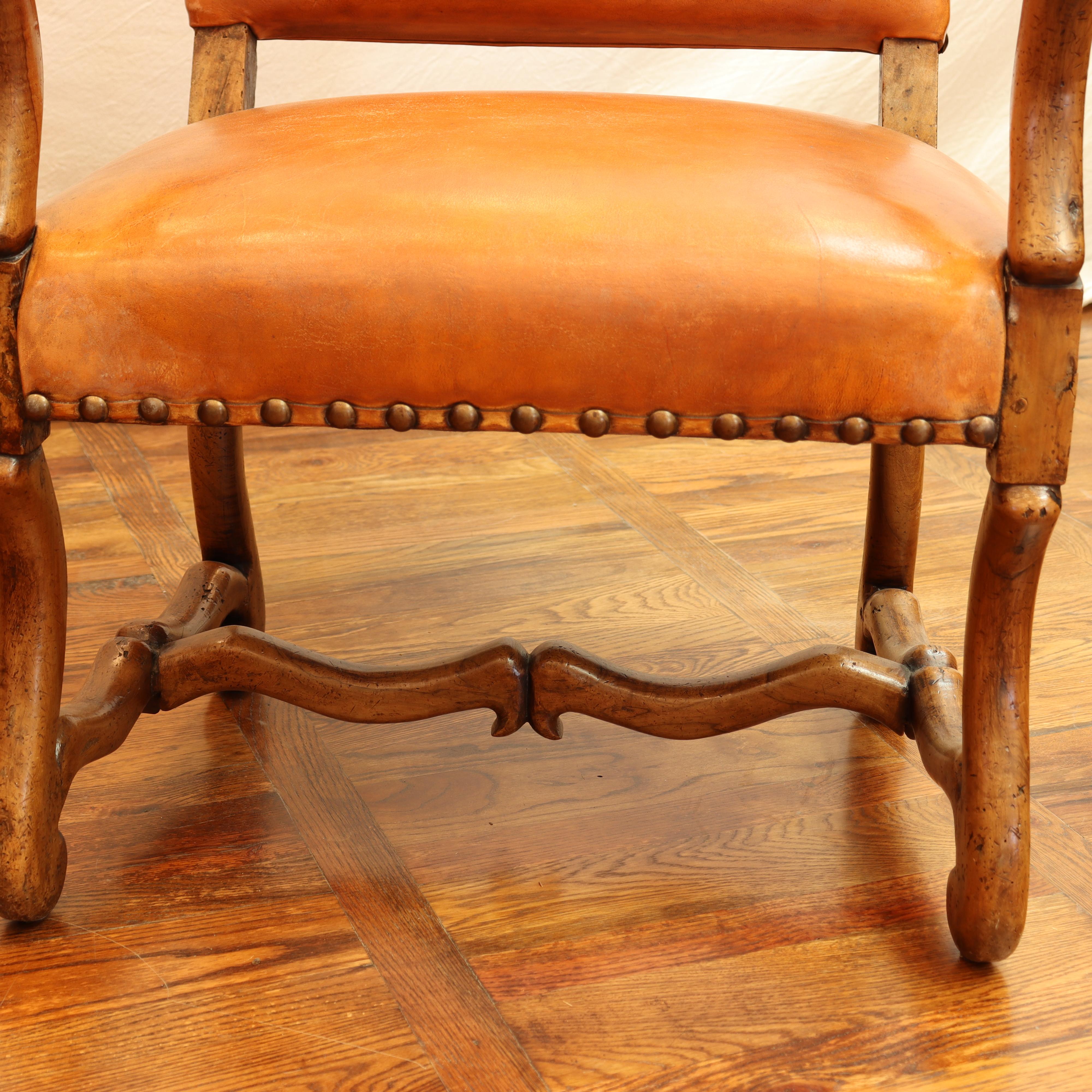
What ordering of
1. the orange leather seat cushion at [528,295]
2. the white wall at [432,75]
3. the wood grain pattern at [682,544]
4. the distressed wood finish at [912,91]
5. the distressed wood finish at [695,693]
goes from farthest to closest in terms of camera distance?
the white wall at [432,75], the wood grain pattern at [682,544], the distressed wood finish at [912,91], the distressed wood finish at [695,693], the orange leather seat cushion at [528,295]

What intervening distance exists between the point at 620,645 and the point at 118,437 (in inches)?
34.3

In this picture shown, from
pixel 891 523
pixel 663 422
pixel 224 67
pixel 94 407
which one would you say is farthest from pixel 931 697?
pixel 224 67

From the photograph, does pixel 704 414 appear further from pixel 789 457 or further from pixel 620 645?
pixel 789 457

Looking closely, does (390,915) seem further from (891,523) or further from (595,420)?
(891,523)

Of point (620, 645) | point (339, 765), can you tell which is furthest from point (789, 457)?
point (339, 765)

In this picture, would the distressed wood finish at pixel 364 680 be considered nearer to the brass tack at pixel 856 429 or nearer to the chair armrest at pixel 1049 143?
the brass tack at pixel 856 429

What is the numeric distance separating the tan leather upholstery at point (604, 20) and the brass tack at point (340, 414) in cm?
48

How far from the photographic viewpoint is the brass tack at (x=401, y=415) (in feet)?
2.17

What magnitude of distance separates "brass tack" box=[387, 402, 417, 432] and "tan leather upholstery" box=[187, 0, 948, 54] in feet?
1.56

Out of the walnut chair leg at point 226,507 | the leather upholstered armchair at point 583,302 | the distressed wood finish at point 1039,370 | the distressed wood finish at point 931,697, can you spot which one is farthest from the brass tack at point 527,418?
the walnut chair leg at point 226,507

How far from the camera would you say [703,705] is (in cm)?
87

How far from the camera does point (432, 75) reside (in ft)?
6.51

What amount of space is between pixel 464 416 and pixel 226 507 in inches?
19.2

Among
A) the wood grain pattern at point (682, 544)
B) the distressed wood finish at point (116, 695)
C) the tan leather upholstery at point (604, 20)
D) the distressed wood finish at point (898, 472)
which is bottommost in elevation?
the wood grain pattern at point (682, 544)
